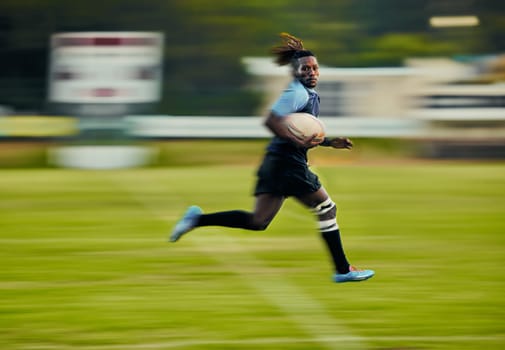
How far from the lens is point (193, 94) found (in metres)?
23.0

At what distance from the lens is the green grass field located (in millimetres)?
7348

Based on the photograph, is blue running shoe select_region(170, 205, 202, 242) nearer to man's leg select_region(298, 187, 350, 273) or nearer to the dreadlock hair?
man's leg select_region(298, 187, 350, 273)

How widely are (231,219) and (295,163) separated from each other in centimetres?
74

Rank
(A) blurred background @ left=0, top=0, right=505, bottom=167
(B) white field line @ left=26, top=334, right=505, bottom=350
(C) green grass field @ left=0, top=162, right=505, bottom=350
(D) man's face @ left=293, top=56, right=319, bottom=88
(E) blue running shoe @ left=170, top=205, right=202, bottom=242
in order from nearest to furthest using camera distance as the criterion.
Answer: (B) white field line @ left=26, top=334, right=505, bottom=350
(C) green grass field @ left=0, top=162, right=505, bottom=350
(D) man's face @ left=293, top=56, right=319, bottom=88
(E) blue running shoe @ left=170, top=205, right=202, bottom=242
(A) blurred background @ left=0, top=0, right=505, bottom=167

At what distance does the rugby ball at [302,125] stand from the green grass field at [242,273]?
1.19 m

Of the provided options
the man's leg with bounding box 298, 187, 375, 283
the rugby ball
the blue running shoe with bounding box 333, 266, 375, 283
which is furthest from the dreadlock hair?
the blue running shoe with bounding box 333, 266, 375, 283

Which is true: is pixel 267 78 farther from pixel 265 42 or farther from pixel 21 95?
pixel 21 95

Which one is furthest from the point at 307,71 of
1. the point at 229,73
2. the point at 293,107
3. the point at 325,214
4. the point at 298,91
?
the point at 229,73

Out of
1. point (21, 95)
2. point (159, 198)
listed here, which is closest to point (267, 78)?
point (21, 95)

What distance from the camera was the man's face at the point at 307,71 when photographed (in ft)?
27.3

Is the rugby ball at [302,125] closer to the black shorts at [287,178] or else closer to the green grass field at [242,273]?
the black shorts at [287,178]

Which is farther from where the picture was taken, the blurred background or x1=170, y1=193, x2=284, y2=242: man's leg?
the blurred background

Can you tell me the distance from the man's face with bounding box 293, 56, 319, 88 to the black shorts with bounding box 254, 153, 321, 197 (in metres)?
0.57

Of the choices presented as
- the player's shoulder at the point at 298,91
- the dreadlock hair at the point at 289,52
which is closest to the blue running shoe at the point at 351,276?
the player's shoulder at the point at 298,91
